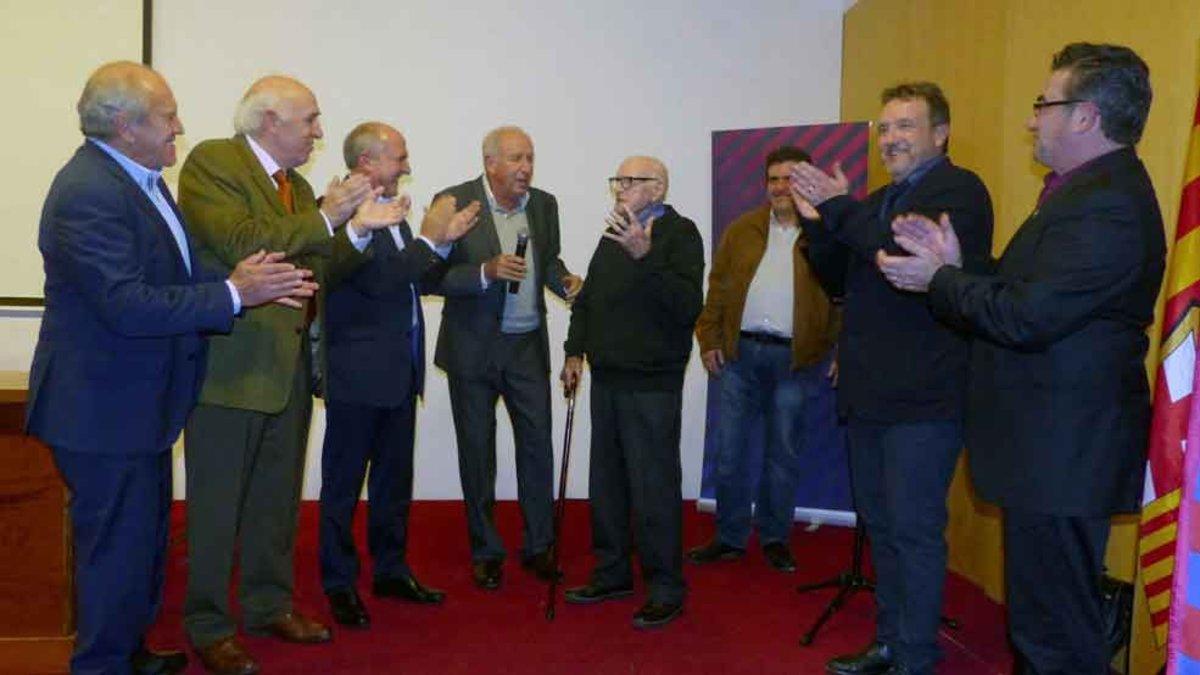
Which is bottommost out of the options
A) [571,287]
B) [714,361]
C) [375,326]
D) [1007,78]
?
[714,361]

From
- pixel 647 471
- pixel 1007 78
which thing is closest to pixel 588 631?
pixel 647 471

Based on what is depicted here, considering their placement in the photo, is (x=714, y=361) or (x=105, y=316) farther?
(x=714, y=361)

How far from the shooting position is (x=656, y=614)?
12.3 feet

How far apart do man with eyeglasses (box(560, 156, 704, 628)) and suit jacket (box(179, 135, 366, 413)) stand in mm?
966

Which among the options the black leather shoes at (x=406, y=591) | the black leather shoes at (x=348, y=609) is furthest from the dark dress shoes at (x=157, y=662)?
the black leather shoes at (x=406, y=591)

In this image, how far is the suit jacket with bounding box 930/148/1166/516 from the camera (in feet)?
7.88

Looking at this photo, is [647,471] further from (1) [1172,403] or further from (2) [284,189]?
(1) [1172,403]

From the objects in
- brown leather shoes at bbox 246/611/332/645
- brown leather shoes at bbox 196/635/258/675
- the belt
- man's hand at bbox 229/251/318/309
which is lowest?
brown leather shoes at bbox 246/611/332/645

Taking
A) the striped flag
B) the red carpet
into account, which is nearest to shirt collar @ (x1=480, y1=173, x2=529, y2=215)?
the red carpet

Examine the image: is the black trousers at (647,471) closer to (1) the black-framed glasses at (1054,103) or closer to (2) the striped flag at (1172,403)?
(2) the striped flag at (1172,403)

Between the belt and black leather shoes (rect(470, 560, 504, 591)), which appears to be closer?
black leather shoes (rect(470, 560, 504, 591))

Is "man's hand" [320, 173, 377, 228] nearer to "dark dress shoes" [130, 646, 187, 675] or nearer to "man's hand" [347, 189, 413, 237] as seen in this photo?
"man's hand" [347, 189, 413, 237]

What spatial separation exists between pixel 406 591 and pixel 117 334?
1670mm

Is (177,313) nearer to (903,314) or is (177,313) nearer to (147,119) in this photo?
(147,119)
